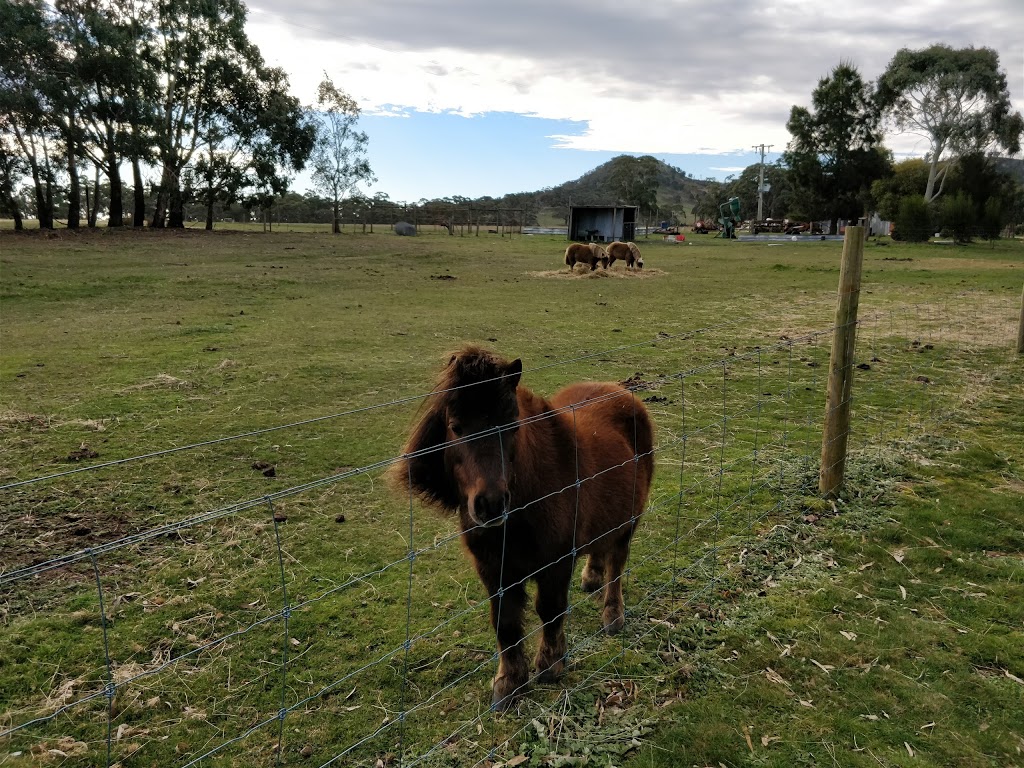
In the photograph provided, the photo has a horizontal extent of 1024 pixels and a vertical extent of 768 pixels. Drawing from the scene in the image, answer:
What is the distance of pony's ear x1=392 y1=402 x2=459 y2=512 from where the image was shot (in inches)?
118

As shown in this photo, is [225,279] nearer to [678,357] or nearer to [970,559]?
[678,357]

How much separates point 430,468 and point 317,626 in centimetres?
122

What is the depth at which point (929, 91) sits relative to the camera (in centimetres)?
4694

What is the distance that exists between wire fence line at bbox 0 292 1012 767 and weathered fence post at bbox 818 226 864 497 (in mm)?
247

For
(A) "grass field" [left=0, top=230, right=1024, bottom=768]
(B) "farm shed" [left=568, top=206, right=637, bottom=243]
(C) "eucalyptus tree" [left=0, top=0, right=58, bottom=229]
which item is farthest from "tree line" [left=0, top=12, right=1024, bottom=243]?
(A) "grass field" [left=0, top=230, right=1024, bottom=768]

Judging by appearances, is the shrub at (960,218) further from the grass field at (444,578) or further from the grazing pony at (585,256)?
the grass field at (444,578)

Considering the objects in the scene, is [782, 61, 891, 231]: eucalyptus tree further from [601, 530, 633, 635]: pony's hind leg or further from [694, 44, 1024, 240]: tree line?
[601, 530, 633, 635]: pony's hind leg

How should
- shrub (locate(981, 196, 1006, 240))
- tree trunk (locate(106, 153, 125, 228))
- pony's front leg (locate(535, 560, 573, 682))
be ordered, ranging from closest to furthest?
pony's front leg (locate(535, 560, 573, 682))
tree trunk (locate(106, 153, 125, 228))
shrub (locate(981, 196, 1006, 240))

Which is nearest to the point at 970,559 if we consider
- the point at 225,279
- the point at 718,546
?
the point at 718,546

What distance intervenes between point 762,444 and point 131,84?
36.3m

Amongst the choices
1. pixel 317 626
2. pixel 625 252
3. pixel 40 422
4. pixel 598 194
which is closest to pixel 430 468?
pixel 317 626

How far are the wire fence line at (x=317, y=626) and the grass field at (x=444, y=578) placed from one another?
0.02m

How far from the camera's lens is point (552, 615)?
3193mm

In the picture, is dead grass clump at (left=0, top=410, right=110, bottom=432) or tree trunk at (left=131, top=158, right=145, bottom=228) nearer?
dead grass clump at (left=0, top=410, right=110, bottom=432)
